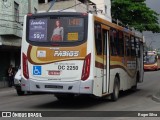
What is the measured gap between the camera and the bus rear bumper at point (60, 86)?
575 inches

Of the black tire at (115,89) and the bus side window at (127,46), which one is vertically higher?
the bus side window at (127,46)

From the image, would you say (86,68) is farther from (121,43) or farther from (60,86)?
(121,43)

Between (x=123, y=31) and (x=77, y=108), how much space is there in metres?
5.23

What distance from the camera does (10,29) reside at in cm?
3409

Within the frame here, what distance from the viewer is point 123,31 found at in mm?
19141

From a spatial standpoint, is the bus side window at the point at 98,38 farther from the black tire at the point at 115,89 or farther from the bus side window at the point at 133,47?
the bus side window at the point at 133,47

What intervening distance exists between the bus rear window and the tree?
53.4 metres

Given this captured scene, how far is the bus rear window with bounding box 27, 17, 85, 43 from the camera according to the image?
49.1 ft

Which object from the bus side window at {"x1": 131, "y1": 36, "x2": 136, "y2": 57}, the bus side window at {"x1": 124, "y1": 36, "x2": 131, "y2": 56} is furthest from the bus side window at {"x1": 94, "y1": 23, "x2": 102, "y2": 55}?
the bus side window at {"x1": 131, "y1": 36, "x2": 136, "y2": 57}

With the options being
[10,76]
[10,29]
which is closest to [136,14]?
[10,29]

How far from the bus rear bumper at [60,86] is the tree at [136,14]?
53.9m

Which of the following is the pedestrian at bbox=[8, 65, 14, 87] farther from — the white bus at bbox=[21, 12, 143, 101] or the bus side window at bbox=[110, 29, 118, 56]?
the white bus at bbox=[21, 12, 143, 101]

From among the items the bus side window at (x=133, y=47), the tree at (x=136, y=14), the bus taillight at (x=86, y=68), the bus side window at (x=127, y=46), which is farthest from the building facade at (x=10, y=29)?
the tree at (x=136, y=14)

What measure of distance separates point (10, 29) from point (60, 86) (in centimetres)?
2012
